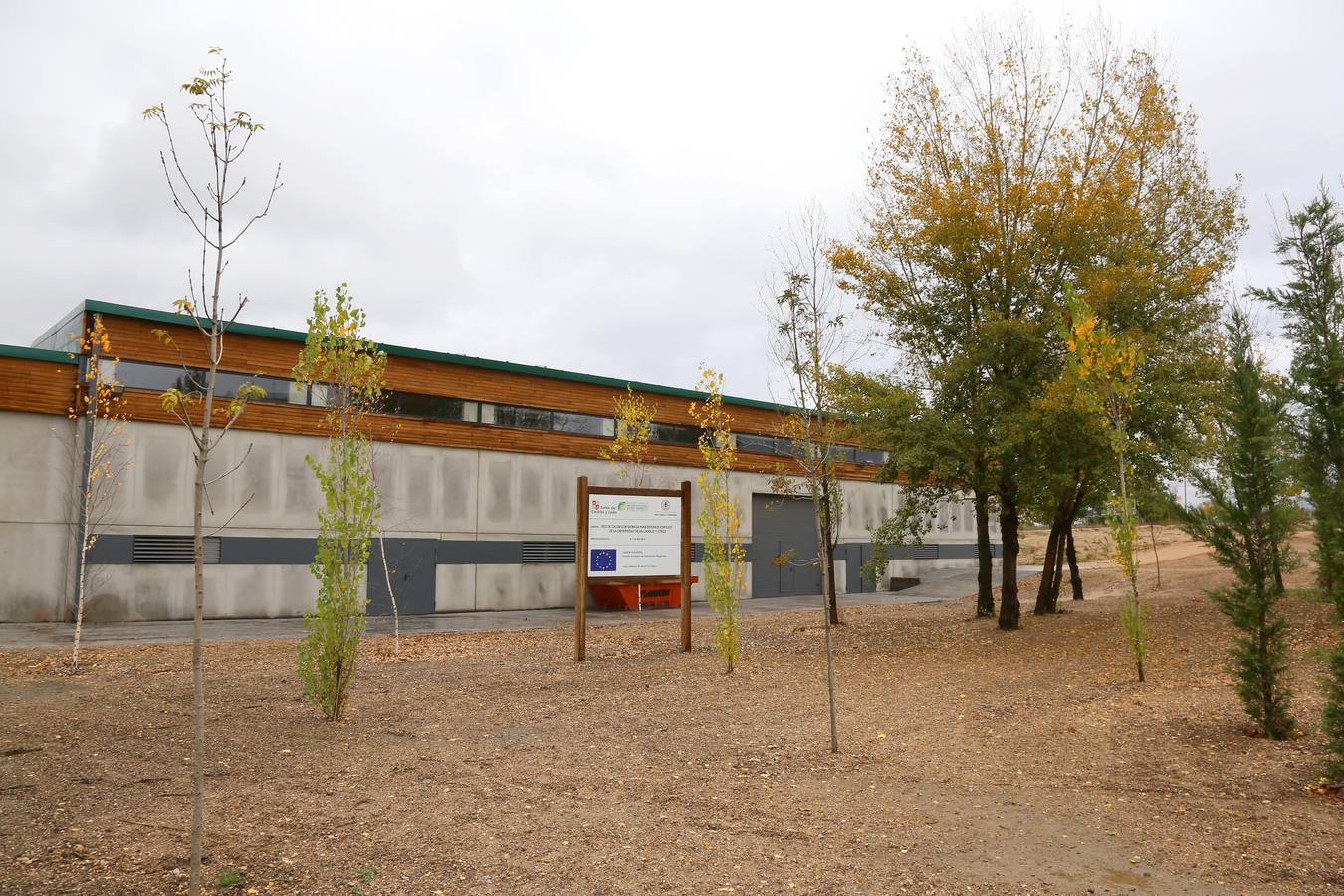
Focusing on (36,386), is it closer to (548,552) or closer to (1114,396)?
(548,552)

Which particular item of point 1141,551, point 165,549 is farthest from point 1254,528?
point 1141,551

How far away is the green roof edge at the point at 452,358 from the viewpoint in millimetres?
19781

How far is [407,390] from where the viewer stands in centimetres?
2391

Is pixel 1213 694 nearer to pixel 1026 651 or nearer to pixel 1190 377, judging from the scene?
pixel 1026 651

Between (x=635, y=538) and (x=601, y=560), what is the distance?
0.78 metres

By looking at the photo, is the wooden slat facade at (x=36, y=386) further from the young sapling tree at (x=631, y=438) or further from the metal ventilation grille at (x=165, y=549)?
the young sapling tree at (x=631, y=438)

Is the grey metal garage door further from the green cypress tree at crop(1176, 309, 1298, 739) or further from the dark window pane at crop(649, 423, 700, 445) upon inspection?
the green cypress tree at crop(1176, 309, 1298, 739)

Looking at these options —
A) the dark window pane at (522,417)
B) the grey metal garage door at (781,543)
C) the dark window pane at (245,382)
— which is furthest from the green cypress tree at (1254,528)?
the grey metal garage door at (781,543)

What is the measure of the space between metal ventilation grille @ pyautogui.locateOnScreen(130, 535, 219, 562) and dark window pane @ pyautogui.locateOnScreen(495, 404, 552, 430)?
8.34 m

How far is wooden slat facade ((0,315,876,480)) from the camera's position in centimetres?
1966

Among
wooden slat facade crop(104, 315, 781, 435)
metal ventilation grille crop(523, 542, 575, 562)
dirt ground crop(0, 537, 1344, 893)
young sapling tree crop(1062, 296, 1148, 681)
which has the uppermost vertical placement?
wooden slat facade crop(104, 315, 781, 435)

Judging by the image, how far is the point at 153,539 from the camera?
20547 millimetres

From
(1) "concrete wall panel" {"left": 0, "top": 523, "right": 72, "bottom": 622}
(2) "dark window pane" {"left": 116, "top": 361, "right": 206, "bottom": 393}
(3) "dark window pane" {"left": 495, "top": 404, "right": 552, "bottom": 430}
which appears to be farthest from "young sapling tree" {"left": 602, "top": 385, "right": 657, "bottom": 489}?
(1) "concrete wall panel" {"left": 0, "top": 523, "right": 72, "bottom": 622}

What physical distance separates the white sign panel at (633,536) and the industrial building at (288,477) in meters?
2.73
